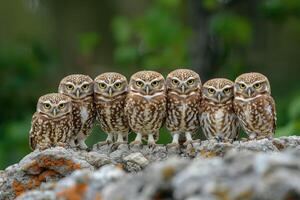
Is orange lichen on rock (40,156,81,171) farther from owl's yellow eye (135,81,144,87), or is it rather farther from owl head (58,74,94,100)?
owl's yellow eye (135,81,144,87)

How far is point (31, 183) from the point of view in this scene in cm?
820

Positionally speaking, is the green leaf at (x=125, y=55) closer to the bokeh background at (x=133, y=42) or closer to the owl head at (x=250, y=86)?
the bokeh background at (x=133, y=42)

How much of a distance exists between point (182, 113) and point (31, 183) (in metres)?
1.81

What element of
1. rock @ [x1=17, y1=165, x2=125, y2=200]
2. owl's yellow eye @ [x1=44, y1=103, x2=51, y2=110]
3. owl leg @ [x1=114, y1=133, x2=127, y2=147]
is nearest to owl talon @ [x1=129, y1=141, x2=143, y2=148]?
owl leg @ [x1=114, y1=133, x2=127, y2=147]

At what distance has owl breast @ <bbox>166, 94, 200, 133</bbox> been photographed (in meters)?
9.55

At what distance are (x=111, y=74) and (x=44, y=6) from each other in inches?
465

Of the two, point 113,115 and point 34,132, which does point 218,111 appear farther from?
point 34,132

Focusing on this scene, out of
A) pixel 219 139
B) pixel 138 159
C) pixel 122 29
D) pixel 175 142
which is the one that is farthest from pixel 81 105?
pixel 122 29

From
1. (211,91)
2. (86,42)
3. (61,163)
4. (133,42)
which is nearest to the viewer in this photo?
(61,163)

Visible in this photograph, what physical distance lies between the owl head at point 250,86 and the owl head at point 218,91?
3.2 inches

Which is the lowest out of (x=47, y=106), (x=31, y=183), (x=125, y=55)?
(x=31, y=183)

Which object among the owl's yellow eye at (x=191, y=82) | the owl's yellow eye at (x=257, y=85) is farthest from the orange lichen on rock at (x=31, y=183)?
the owl's yellow eye at (x=257, y=85)

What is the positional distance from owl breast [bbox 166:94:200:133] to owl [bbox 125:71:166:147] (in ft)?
0.22

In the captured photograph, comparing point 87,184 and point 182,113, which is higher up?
point 182,113
